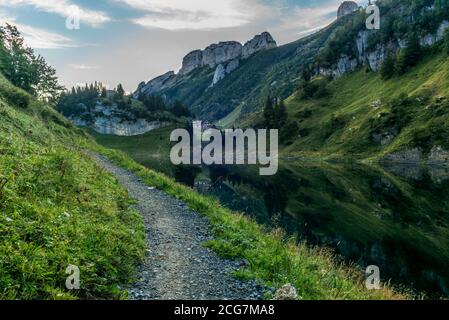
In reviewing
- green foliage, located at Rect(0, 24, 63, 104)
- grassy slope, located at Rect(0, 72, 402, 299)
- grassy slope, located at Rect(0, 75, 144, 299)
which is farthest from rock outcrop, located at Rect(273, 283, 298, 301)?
green foliage, located at Rect(0, 24, 63, 104)

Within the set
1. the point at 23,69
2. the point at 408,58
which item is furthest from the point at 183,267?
the point at 408,58

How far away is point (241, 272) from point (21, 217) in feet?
26.8

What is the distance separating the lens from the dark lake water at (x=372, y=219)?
26578 mm

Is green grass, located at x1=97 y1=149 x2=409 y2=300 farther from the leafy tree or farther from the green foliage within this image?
the leafy tree

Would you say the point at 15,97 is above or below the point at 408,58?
below

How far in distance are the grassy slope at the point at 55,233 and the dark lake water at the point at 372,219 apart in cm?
1772

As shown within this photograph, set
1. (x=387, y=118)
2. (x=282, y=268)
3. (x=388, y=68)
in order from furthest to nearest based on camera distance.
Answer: (x=388, y=68) → (x=387, y=118) → (x=282, y=268)

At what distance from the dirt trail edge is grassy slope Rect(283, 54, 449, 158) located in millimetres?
118196

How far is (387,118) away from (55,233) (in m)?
153

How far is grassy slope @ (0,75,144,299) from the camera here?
395 inches

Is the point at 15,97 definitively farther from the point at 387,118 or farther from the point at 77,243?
the point at 387,118

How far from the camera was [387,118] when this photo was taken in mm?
146500

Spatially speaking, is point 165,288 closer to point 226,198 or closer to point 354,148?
point 226,198
